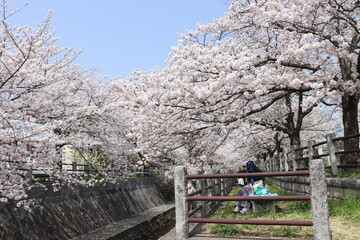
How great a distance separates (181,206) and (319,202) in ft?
8.03

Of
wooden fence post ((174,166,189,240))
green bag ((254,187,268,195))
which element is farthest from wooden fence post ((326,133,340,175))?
wooden fence post ((174,166,189,240))

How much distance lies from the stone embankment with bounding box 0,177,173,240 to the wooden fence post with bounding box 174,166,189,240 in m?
8.09

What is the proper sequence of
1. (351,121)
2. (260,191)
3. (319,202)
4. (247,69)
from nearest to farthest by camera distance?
1. (319,202)
2. (260,191)
3. (247,69)
4. (351,121)

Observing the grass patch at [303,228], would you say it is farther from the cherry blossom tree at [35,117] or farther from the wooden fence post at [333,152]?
the cherry blossom tree at [35,117]

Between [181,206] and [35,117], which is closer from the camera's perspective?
[181,206]

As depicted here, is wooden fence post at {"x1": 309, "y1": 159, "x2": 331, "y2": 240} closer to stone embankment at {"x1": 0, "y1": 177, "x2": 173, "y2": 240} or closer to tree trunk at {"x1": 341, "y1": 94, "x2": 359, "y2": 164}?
tree trunk at {"x1": 341, "y1": 94, "x2": 359, "y2": 164}

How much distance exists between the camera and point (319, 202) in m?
5.24

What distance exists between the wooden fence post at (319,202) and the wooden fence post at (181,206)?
7.47 feet

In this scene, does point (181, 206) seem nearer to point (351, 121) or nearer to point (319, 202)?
point (319, 202)

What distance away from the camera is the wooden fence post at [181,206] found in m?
6.20

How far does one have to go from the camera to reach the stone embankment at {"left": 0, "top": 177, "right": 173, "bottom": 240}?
40.6 ft

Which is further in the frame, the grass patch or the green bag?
the green bag

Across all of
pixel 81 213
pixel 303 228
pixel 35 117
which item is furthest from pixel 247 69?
pixel 81 213

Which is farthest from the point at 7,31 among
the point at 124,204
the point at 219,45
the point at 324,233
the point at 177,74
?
the point at 124,204
